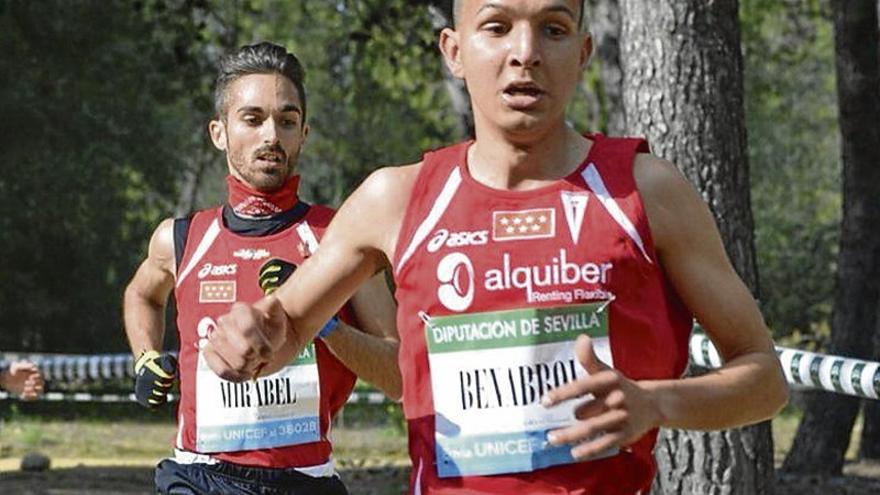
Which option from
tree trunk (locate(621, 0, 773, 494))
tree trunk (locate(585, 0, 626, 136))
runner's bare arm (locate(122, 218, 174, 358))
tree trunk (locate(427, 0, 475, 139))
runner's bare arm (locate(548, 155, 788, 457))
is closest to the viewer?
runner's bare arm (locate(548, 155, 788, 457))

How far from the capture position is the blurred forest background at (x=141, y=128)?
22.6 meters

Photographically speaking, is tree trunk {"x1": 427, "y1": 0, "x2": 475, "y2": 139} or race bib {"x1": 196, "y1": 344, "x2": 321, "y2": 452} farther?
tree trunk {"x1": 427, "y1": 0, "x2": 475, "y2": 139}

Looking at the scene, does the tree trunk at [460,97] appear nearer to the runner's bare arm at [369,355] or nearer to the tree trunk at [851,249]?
the tree trunk at [851,249]

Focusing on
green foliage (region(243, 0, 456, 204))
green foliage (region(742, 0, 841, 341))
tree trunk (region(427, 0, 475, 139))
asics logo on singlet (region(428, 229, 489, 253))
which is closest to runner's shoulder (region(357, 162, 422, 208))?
asics logo on singlet (region(428, 229, 489, 253))

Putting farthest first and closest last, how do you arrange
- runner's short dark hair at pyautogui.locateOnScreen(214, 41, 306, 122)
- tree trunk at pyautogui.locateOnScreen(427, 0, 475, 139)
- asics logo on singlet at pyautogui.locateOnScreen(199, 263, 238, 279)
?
tree trunk at pyautogui.locateOnScreen(427, 0, 475, 139) → runner's short dark hair at pyautogui.locateOnScreen(214, 41, 306, 122) → asics logo on singlet at pyautogui.locateOnScreen(199, 263, 238, 279)

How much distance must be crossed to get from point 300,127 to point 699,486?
2.59 metres

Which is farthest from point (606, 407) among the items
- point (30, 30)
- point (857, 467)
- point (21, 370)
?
point (30, 30)

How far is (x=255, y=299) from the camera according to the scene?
633 cm

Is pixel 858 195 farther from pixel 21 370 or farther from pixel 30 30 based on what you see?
pixel 30 30

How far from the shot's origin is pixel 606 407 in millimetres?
3104

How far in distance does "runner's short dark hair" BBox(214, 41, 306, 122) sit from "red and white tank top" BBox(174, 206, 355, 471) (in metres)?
0.50

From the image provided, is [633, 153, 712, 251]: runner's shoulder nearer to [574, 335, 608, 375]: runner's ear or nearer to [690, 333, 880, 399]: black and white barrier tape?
[574, 335, 608, 375]: runner's ear

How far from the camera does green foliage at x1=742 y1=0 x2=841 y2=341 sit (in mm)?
28703

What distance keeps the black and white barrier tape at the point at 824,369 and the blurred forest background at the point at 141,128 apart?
296 inches
